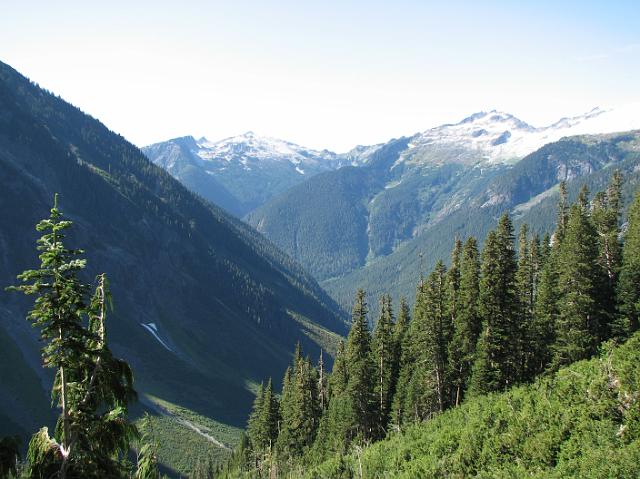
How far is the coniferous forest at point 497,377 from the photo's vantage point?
32062 mm

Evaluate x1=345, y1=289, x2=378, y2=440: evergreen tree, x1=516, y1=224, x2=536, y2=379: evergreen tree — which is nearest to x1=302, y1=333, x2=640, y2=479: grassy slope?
x1=516, y1=224, x2=536, y2=379: evergreen tree

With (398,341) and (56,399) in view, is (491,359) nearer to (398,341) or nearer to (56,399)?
(398,341)

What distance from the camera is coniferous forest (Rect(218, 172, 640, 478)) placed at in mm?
32062

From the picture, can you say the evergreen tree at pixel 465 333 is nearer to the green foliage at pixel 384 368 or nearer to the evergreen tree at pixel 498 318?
the evergreen tree at pixel 498 318

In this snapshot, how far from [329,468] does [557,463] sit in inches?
1116

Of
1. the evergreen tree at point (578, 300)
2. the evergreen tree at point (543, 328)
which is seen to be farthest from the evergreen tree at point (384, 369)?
the evergreen tree at point (578, 300)

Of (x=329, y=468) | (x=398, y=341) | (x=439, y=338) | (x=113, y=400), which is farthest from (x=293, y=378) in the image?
(x=113, y=400)

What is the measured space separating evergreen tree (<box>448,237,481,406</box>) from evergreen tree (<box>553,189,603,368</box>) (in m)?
7.37

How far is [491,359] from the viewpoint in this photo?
158 feet

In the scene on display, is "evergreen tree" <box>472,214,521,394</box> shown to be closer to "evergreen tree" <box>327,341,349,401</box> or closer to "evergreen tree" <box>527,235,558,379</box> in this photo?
"evergreen tree" <box>527,235,558,379</box>

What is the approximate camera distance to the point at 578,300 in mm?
46938

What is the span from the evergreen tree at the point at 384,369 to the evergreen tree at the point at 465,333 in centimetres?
1228

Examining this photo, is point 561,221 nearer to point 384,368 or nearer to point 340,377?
point 384,368

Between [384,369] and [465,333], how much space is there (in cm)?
1875
